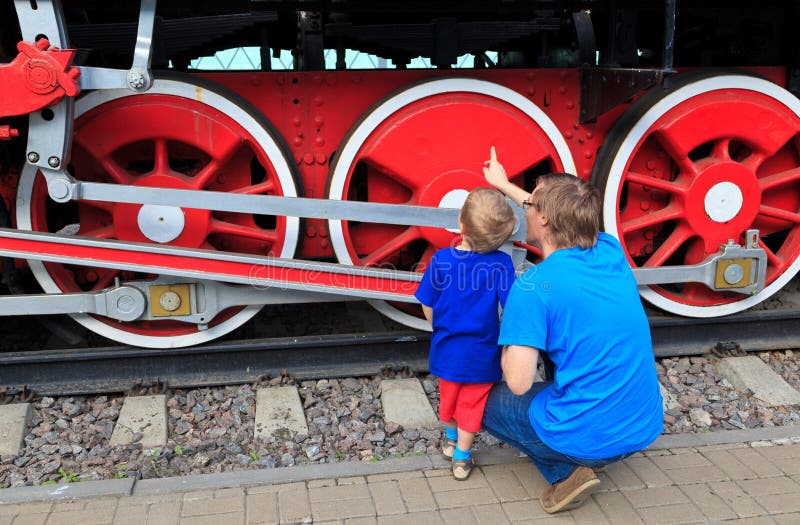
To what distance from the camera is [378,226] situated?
136 inches

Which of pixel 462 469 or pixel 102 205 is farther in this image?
pixel 102 205

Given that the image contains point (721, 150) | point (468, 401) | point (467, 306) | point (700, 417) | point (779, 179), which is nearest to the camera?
point (467, 306)

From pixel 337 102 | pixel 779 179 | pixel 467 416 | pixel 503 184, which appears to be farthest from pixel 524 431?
pixel 779 179

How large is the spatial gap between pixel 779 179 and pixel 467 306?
211 centimetres

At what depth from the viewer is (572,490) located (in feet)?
7.33

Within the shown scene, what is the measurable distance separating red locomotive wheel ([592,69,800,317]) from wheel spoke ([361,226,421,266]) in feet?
2.97

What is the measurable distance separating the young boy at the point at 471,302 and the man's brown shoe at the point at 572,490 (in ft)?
1.06

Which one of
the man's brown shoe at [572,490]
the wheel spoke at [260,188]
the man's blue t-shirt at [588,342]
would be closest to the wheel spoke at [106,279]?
the wheel spoke at [260,188]

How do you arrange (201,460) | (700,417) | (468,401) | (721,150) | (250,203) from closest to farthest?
(468,401) < (201,460) < (250,203) < (700,417) < (721,150)

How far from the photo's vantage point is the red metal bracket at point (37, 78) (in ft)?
8.53

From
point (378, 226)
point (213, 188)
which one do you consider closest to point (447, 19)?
point (378, 226)

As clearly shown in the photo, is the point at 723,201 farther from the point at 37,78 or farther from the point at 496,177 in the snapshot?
the point at 37,78

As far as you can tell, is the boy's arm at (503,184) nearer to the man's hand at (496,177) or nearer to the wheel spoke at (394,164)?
the man's hand at (496,177)

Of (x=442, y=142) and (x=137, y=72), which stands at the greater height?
(x=137, y=72)
